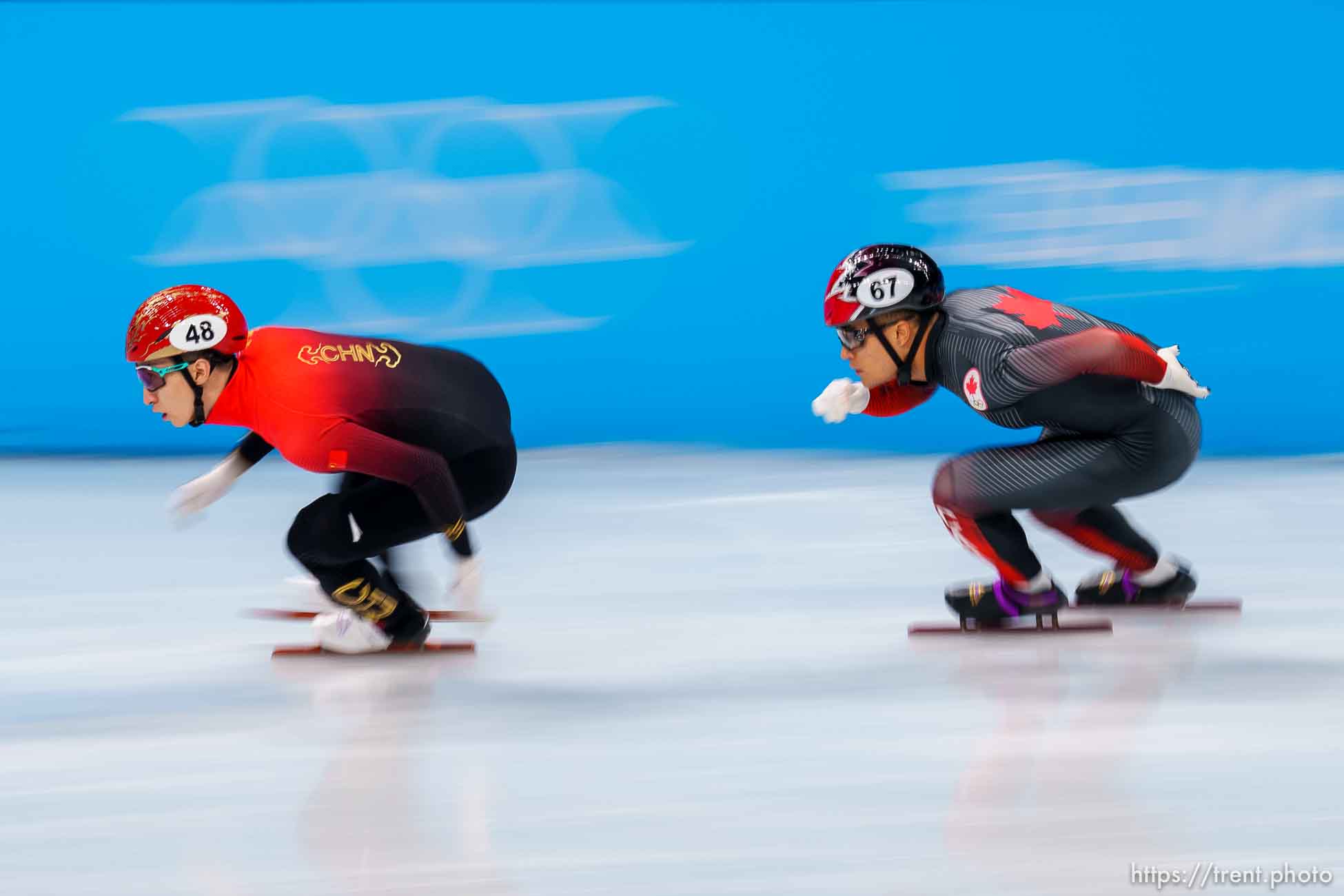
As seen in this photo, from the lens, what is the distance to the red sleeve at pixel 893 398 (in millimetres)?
3889

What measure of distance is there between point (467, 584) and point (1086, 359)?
55.4 inches

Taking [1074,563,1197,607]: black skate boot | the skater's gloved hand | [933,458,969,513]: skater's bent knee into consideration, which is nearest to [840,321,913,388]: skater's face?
[933,458,969,513]: skater's bent knee

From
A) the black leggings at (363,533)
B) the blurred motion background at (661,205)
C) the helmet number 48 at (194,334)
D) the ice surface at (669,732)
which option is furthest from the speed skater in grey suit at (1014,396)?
the blurred motion background at (661,205)

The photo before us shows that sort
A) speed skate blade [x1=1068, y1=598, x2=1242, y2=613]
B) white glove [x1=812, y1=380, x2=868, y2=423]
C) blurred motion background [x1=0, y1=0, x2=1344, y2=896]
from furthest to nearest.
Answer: blurred motion background [x1=0, y1=0, x2=1344, y2=896], speed skate blade [x1=1068, y1=598, x2=1242, y2=613], white glove [x1=812, y1=380, x2=868, y2=423]

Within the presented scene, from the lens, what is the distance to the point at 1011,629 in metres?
3.76

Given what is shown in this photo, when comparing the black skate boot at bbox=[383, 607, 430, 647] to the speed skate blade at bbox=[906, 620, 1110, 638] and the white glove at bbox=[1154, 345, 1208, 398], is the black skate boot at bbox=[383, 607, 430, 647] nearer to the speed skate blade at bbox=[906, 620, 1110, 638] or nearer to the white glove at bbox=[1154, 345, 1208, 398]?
the speed skate blade at bbox=[906, 620, 1110, 638]

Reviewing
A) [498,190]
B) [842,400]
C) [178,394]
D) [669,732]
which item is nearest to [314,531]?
[178,394]

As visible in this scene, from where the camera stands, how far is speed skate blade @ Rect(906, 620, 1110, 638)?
372 cm

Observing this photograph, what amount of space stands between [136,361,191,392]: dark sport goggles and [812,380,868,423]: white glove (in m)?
1.43

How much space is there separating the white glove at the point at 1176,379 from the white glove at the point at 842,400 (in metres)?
0.67

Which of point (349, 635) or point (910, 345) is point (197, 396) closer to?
point (349, 635)

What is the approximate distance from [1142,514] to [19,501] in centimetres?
435

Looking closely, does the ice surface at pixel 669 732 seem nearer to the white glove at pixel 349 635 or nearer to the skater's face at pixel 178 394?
the white glove at pixel 349 635

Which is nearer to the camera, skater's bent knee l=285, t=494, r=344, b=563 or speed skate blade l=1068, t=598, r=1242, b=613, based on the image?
skater's bent knee l=285, t=494, r=344, b=563
